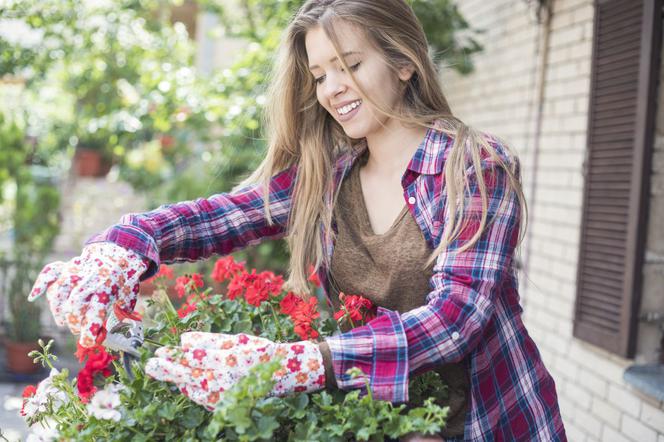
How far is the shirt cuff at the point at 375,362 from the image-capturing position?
1.35 m

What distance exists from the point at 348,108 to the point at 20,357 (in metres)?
4.52

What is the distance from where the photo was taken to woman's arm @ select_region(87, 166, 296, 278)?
5.32ft

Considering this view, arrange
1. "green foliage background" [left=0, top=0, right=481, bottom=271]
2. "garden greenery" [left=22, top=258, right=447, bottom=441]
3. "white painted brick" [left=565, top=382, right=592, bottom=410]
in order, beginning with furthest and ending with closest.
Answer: "green foliage background" [left=0, top=0, right=481, bottom=271] → "white painted brick" [left=565, top=382, right=592, bottom=410] → "garden greenery" [left=22, top=258, right=447, bottom=441]

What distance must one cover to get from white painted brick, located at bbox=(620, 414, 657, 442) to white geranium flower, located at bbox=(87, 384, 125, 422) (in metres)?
2.15

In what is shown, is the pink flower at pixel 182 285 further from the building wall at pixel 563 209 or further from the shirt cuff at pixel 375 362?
the building wall at pixel 563 209

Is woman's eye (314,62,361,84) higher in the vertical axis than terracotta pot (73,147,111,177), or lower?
higher

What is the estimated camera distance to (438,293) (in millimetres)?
1452

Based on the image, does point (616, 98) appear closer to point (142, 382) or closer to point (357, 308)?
point (357, 308)

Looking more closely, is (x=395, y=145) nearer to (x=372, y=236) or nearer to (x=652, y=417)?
(x=372, y=236)

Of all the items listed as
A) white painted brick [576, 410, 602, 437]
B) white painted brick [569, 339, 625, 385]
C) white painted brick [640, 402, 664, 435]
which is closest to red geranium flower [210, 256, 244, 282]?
white painted brick [640, 402, 664, 435]

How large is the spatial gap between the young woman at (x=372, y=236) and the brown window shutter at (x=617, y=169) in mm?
1392

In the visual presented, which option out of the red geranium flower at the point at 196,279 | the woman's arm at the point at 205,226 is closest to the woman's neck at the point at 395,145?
the woman's arm at the point at 205,226

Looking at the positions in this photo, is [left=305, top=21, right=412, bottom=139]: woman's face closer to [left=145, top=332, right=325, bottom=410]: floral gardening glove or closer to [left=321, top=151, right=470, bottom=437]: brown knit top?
[left=321, top=151, right=470, bottom=437]: brown knit top

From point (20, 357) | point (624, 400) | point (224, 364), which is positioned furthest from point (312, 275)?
point (20, 357)
